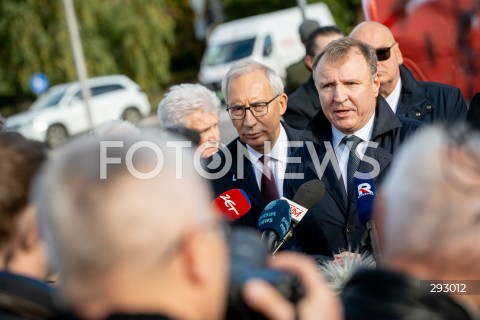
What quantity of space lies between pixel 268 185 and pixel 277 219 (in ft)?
5.72

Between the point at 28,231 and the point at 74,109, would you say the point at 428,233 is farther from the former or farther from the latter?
the point at 74,109

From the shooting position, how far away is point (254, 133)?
5066 millimetres

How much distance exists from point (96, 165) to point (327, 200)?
2.49 meters

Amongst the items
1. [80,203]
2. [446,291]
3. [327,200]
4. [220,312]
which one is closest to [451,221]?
[446,291]

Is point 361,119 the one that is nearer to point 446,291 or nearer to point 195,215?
point 446,291

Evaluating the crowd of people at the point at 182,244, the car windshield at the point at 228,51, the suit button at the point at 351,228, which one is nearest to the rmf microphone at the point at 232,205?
the suit button at the point at 351,228

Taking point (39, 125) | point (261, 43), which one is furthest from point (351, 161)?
point (39, 125)

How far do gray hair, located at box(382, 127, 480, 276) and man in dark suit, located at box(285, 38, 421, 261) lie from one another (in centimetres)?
198

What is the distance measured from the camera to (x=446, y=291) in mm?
1925

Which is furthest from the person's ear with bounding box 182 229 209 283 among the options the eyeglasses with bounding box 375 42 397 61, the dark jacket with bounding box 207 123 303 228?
the eyeglasses with bounding box 375 42 397 61

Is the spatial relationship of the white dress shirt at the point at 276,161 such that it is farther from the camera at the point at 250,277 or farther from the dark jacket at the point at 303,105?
the camera at the point at 250,277

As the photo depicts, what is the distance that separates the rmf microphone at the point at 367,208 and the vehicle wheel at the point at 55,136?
2375 cm

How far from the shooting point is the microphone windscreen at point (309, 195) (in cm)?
365

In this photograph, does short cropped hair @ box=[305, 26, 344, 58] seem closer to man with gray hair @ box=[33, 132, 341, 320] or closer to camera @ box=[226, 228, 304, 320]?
camera @ box=[226, 228, 304, 320]
